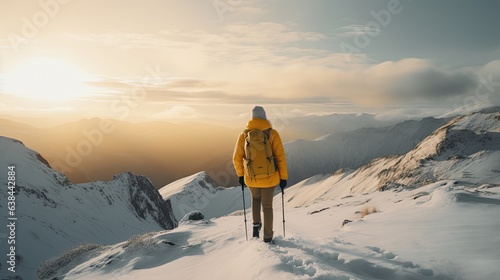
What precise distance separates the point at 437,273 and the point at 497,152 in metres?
55.9

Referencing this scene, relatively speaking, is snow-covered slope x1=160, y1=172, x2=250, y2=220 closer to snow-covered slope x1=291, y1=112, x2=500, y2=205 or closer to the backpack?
snow-covered slope x1=291, y1=112, x2=500, y2=205

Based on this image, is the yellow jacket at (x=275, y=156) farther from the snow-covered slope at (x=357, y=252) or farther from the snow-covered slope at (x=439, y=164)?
the snow-covered slope at (x=439, y=164)

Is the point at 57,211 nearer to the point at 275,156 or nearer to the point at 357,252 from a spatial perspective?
the point at 275,156

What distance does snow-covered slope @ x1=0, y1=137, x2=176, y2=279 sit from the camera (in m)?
50.0

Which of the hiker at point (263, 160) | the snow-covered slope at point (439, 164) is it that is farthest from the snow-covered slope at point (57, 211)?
the snow-covered slope at point (439, 164)

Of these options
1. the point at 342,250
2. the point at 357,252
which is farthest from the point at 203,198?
the point at 357,252

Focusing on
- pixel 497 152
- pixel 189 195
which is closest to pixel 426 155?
pixel 497 152

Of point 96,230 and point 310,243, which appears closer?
point 310,243

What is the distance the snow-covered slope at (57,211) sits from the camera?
50.0 m

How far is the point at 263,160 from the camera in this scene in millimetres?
8258

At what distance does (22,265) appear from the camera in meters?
43.4

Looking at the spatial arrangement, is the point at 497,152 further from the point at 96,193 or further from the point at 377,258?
the point at 96,193

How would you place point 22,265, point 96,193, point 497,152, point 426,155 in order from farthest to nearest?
1. point 96,193
2. point 426,155
3. point 497,152
4. point 22,265

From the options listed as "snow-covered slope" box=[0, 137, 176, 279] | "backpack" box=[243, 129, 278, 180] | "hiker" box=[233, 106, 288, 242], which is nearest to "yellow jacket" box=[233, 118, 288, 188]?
"hiker" box=[233, 106, 288, 242]
